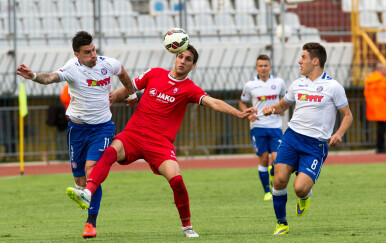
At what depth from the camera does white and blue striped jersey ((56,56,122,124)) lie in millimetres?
9164

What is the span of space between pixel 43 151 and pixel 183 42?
1304 cm

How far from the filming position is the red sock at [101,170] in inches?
330

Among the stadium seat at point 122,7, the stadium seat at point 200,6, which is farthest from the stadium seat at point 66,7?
the stadium seat at point 200,6

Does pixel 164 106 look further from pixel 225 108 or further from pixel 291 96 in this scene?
pixel 291 96

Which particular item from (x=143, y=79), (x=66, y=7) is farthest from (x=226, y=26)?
(x=143, y=79)

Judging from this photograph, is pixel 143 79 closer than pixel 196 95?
No

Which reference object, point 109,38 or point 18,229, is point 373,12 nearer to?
point 109,38

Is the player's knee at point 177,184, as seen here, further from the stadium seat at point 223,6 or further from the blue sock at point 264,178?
the stadium seat at point 223,6

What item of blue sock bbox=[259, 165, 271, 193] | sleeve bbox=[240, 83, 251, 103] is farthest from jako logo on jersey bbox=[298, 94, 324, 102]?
sleeve bbox=[240, 83, 251, 103]

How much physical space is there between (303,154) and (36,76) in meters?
2.99

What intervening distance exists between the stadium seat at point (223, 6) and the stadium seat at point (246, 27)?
11.1 inches

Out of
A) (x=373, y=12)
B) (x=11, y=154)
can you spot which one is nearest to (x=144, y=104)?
(x=11, y=154)

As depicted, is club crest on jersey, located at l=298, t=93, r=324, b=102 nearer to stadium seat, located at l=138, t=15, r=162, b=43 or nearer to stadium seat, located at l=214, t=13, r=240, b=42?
stadium seat, located at l=138, t=15, r=162, b=43

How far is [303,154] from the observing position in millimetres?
8773
